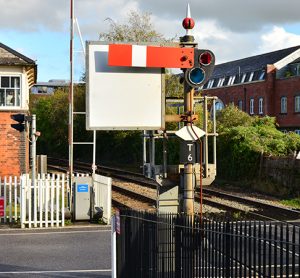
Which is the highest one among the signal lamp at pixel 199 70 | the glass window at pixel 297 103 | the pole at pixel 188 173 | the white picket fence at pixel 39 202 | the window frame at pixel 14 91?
the glass window at pixel 297 103

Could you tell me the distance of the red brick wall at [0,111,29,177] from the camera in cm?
2453

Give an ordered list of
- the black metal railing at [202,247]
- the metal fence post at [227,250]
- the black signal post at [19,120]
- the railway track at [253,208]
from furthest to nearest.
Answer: the railway track at [253,208] → the black signal post at [19,120] → the metal fence post at [227,250] → the black metal railing at [202,247]

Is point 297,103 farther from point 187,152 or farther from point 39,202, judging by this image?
point 187,152

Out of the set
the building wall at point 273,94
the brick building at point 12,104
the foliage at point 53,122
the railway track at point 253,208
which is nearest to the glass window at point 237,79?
the building wall at point 273,94

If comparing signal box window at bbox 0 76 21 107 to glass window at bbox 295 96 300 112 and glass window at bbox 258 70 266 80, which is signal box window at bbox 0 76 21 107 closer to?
glass window at bbox 295 96 300 112

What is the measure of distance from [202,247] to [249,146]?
80.5ft

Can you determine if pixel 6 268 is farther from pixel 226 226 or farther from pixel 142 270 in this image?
pixel 226 226

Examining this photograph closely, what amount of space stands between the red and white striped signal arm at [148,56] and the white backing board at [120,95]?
0.12m

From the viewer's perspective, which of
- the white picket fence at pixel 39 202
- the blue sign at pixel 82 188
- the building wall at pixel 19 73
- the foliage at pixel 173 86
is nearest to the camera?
the white picket fence at pixel 39 202

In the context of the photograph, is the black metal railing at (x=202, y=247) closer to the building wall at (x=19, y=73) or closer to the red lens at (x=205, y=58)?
the red lens at (x=205, y=58)

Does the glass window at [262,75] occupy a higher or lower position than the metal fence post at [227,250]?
higher

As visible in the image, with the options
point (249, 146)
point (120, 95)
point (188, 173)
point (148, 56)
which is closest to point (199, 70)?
point (148, 56)

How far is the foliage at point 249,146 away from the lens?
95.1 ft

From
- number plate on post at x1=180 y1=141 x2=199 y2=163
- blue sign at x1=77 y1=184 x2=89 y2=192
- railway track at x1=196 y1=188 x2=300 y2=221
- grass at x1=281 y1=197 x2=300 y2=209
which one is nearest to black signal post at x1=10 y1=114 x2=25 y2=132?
blue sign at x1=77 y1=184 x2=89 y2=192
